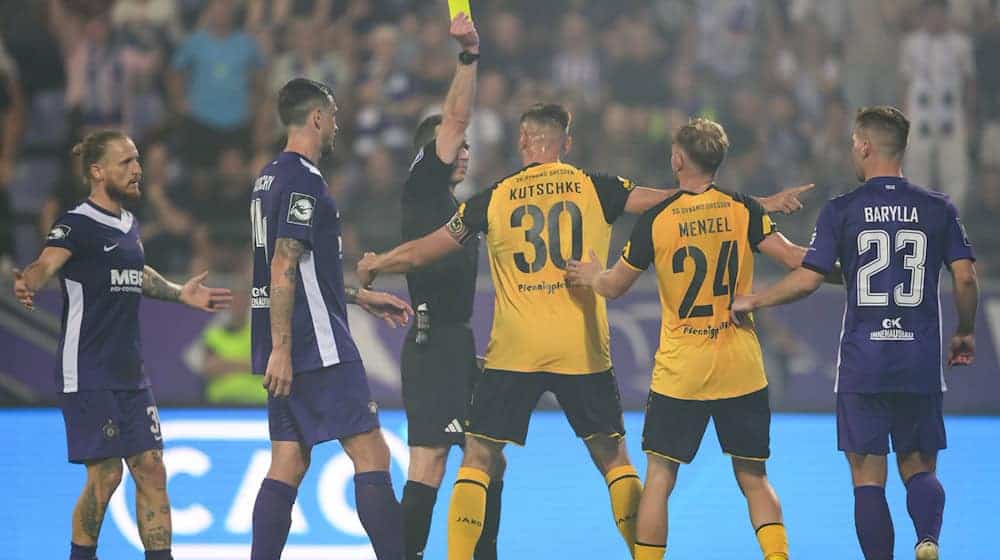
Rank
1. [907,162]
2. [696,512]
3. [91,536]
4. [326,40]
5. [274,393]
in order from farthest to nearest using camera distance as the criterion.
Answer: [326,40] < [907,162] < [696,512] < [91,536] < [274,393]

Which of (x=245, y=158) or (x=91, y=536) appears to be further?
(x=245, y=158)

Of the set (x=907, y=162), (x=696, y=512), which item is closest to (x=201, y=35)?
(x=907, y=162)

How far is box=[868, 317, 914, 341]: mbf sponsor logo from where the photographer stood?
241 inches

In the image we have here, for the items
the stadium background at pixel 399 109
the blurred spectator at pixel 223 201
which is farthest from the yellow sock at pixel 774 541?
the blurred spectator at pixel 223 201

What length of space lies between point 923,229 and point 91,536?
401 cm

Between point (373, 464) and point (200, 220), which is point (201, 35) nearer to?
point (200, 220)

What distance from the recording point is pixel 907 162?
45.6 feet

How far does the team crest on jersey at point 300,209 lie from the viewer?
5.96 m

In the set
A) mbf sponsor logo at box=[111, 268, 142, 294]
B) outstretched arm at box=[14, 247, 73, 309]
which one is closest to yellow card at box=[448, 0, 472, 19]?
mbf sponsor logo at box=[111, 268, 142, 294]

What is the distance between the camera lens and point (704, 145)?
20.0 feet

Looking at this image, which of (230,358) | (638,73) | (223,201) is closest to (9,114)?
(223,201)

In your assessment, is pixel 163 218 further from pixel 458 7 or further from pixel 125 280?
pixel 458 7

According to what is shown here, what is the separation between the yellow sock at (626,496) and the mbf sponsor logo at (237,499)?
1346mm

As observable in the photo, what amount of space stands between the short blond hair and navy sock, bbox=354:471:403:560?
1955 millimetres
